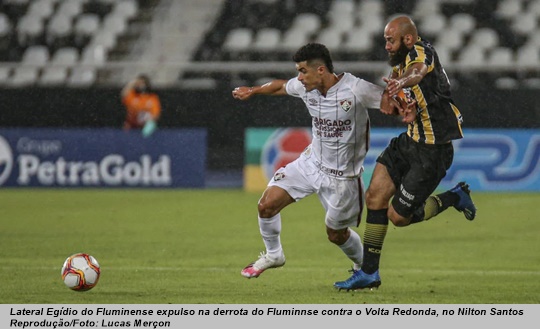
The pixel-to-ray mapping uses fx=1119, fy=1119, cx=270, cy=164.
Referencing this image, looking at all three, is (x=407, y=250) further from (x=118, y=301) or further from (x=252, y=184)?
(x=252, y=184)

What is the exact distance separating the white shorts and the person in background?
8.87 meters

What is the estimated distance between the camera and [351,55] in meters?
20.7

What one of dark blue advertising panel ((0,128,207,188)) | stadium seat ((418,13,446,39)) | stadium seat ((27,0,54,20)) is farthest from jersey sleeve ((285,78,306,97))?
stadium seat ((27,0,54,20))

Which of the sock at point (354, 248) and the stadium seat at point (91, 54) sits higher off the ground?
→ the stadium seat at point (91, 54)

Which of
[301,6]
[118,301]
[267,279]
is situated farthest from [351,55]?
[118,301]

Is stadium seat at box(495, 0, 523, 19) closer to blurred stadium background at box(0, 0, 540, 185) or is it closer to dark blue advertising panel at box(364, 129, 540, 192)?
blurred stadium background at box(0, 0, 540, 185)

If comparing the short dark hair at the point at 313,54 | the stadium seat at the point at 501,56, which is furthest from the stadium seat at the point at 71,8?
the short dark hair at the point at 313,54

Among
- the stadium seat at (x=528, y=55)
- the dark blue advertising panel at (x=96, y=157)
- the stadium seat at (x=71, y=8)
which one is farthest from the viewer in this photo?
the stadium seat at (x=71, y=8)

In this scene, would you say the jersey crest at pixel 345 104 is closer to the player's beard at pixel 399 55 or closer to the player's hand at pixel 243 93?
the player's beard at pixel 399 55

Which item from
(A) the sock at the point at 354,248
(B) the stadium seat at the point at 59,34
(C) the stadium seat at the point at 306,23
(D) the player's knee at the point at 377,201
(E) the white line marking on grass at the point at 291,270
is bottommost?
(E) the white line marking on grass at the point at 291,270

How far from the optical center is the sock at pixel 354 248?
834cm

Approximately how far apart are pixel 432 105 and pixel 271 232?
1.49m

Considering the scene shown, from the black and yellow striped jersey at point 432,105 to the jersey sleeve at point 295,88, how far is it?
71 cm
